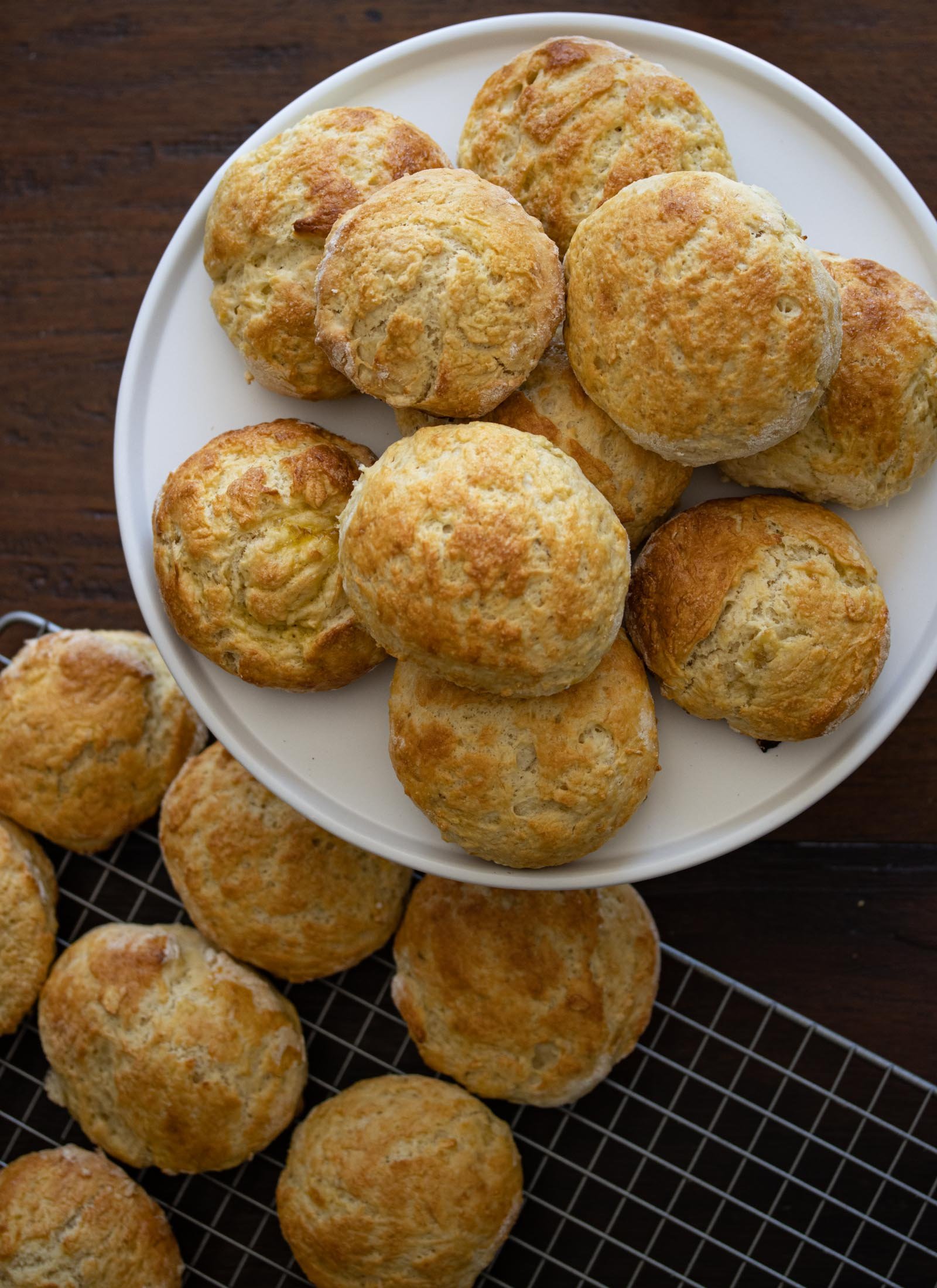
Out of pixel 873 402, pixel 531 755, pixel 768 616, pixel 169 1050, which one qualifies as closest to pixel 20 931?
pixel 169 1050

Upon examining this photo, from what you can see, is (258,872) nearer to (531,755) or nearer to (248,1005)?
(248,1005)

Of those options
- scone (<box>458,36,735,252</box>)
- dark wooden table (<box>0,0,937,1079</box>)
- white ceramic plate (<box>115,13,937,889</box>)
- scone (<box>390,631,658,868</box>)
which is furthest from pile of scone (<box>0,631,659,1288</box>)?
scone (<box>458,36,735,252</box>)

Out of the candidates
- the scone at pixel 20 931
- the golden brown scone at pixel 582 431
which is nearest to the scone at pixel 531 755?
the golden brown scone at pixel 582 431

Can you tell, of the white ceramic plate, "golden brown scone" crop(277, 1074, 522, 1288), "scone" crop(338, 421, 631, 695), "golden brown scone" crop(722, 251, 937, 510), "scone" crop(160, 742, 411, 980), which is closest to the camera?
"scone" crop(338, 421, 631, 695)

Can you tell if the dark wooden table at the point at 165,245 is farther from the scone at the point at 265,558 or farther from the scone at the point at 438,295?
the scone at the point at 438,295

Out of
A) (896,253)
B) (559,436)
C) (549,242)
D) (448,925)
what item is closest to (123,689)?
(448,925)

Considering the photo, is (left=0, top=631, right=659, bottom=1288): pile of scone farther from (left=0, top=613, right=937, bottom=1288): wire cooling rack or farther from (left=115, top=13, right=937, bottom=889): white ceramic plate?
(left=115, top=13, right=937, bottom=889): white ceramic plate

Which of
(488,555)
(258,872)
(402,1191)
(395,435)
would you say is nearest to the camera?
(488,555)

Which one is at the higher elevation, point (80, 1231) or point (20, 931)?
point (20, 931)
